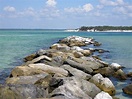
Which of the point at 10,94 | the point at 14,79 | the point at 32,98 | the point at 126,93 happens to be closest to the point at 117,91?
the point at 126,93

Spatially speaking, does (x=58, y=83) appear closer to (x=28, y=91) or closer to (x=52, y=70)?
(x=28, y=91)

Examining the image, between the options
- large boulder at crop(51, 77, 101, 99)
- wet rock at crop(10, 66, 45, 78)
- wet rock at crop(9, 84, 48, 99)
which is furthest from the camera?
wet rock at crop(10, 66, 45, 78)

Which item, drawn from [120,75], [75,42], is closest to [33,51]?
[75,42]

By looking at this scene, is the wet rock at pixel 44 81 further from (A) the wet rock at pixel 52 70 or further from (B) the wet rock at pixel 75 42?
(B) the wet rock at pixel 75 42

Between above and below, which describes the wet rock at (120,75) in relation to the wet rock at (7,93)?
below

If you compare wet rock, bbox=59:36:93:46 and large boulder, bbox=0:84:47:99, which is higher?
large boulder, bbox=0:84:47:99

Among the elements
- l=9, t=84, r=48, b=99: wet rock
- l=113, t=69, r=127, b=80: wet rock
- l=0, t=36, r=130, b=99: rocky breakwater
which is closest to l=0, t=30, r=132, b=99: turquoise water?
l=113, t=69, r=127, b=80: wet rock

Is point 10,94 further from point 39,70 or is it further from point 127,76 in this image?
point 127,76

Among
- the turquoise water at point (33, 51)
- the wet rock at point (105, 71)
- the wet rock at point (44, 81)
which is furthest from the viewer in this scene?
the turquoise water at point (33, 51)

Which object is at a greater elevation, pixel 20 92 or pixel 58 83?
pixel 20 92

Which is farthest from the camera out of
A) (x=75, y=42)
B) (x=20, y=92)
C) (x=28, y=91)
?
(x=75, y=42)

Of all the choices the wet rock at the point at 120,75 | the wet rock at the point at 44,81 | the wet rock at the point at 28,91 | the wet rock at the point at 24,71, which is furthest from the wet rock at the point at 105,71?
the wet rock at the point at 28,91

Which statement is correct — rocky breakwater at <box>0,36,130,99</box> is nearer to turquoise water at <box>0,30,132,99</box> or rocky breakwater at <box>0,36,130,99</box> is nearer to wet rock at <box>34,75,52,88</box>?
wet rock at <box>34,75,52,88</box>

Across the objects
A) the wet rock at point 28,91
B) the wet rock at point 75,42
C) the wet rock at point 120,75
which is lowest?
the wet rock at point 75,42
